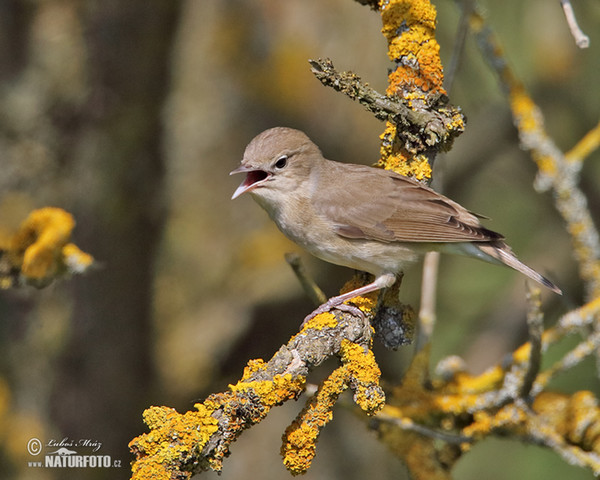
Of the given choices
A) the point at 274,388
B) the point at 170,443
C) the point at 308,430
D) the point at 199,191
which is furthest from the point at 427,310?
the point at 199,191

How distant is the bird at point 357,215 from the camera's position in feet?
12.3

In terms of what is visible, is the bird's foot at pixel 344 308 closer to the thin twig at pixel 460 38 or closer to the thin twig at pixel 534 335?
the thin twig at pixel 534 335

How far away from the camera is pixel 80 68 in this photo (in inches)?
184

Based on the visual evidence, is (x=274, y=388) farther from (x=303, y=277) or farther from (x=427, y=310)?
(x=427, y=310)

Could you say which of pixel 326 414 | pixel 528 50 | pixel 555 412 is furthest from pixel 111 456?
pixel 528 50

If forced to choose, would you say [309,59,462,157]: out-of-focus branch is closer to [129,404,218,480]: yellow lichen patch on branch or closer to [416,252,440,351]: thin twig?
[416,252,440,351]: thin twig

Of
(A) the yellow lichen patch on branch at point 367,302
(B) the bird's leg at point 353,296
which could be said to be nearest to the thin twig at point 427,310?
(B) the bird's leg at point 353,296

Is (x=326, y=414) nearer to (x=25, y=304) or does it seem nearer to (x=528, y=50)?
(x=25, y=304)

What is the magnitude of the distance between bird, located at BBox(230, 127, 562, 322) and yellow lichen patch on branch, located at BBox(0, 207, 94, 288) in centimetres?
92

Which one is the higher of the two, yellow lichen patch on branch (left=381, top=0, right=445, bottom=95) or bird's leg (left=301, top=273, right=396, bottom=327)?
yellow lichen patch on branch (left=381, top=0, right=445, bottom=95)

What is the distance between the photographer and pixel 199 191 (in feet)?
18.1

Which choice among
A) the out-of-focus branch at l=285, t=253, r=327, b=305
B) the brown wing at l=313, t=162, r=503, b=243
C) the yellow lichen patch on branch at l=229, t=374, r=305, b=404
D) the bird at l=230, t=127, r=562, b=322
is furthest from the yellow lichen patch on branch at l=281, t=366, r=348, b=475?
the brown wing at l=313, t=162, r=503, b=243

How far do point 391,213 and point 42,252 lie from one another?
1.86 m

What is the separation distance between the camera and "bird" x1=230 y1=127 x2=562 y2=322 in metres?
3.74
